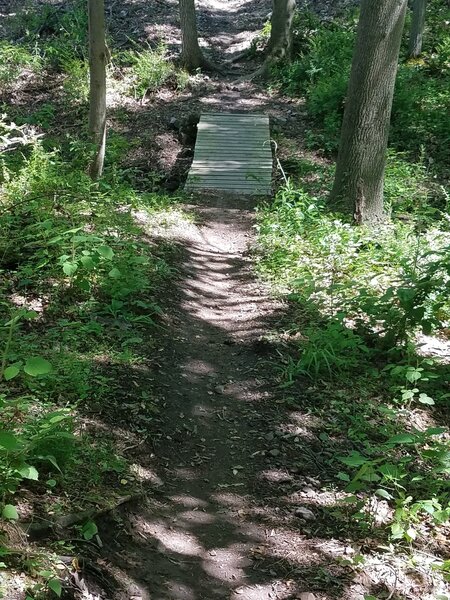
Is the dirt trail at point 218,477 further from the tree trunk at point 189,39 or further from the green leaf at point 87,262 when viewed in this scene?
the tree trunk at point 189,39

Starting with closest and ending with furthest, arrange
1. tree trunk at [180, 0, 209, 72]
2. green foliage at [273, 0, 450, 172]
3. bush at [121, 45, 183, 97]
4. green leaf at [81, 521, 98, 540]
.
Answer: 1. green leaf at [81, 521, 98, 540]
2. green foliage at [273, 0, 450, 172]
3. bush at [121, 45, 183, 97]
4. tree trunk at [180, 0, 209, 72]

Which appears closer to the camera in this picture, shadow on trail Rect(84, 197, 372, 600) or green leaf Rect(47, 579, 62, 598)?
Answer: green leaf Rect(47, 579, 62, 598)

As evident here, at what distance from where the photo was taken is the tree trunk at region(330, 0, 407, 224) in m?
7.70

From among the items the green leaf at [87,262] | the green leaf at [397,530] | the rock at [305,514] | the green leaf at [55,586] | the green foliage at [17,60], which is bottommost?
the rock at [305,514]

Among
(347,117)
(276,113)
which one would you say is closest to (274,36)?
(276,113)

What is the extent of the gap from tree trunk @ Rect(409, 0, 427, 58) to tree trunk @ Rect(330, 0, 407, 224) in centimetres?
814

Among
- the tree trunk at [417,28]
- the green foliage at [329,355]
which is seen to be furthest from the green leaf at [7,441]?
the tree trunk at [417,28]

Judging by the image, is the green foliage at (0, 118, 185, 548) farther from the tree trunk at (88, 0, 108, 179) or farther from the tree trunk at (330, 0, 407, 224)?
the tree trunk at (330, 0, 407, 224)

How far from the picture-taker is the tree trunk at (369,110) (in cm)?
770

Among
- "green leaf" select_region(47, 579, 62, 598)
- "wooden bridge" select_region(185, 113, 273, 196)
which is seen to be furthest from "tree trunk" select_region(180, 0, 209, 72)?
"green leaf" select_region(47, 579, 62, 598)

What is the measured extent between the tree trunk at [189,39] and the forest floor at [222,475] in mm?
10089

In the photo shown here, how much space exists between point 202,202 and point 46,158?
2584mm

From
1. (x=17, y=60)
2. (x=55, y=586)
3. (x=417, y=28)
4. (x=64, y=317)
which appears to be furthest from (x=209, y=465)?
(x=17, y=60)

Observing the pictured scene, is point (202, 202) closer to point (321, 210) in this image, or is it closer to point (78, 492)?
point (321, 210)
